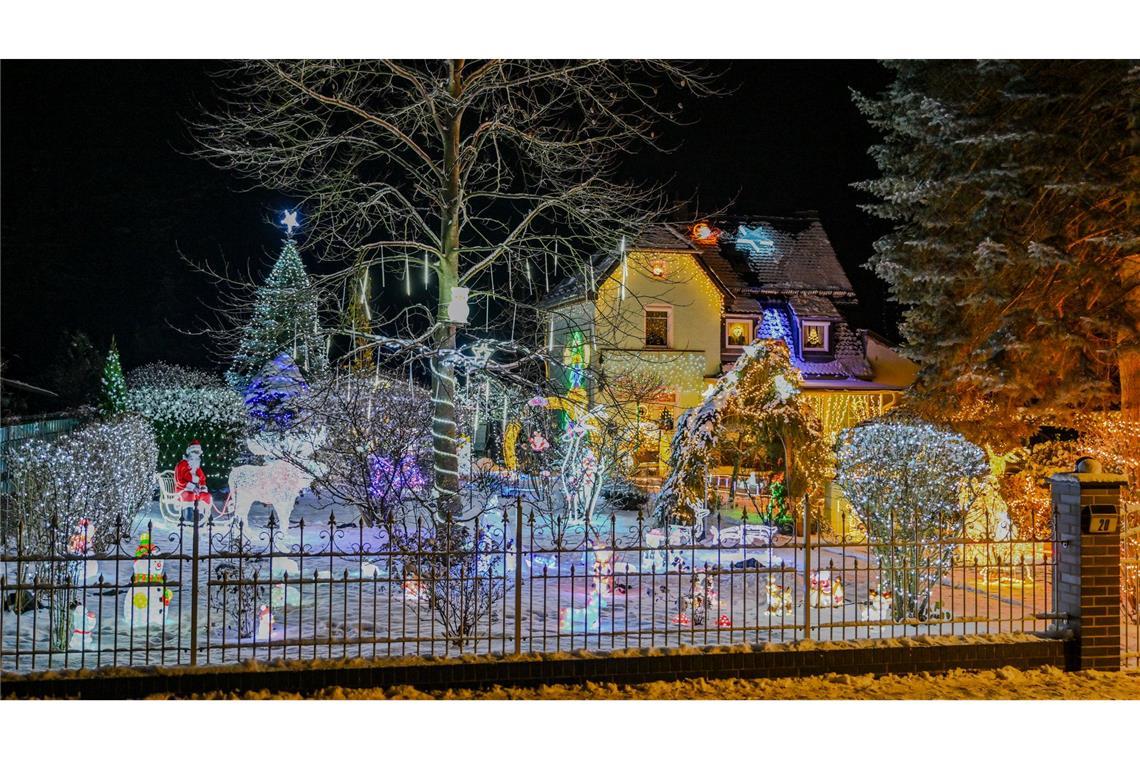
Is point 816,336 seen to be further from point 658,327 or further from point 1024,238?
point 1024,238

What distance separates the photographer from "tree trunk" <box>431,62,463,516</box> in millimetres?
11812

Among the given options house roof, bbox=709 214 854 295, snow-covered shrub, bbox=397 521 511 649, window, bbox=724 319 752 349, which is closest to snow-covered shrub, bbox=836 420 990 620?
snow-covered shrub, bbox=397 521 511 649

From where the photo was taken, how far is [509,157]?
13.2 meters

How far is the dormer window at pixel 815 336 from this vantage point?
27875 mm

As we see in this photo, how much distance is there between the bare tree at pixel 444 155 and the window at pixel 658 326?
1347cm

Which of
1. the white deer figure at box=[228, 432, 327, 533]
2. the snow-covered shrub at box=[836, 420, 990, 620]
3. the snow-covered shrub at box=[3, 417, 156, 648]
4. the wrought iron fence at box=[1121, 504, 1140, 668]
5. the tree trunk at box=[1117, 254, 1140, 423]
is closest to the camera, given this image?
the snow-covered shrub at box=[3, 417, 156, 648]

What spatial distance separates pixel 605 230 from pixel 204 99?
21.6 feet

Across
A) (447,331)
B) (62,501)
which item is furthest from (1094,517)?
(62,501)

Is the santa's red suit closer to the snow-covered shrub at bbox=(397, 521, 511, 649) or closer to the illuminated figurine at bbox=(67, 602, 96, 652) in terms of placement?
the illuminated figurine at bbox=(67, 602, 96, 652)

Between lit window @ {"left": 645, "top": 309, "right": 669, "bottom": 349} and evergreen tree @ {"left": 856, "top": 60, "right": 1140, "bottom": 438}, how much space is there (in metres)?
10.3

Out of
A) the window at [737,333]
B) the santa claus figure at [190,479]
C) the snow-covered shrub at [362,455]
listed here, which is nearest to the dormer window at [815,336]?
the window at [737,333]

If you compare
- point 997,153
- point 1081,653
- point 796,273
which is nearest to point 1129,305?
point 997,153

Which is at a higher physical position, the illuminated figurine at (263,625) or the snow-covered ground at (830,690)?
the illuminated figurine at (263,625)

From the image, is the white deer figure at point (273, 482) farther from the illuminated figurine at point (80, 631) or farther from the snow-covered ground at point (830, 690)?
the snow-covered ground at point (830, 690)
